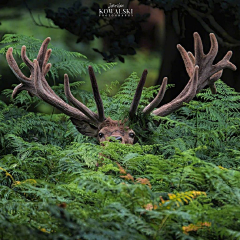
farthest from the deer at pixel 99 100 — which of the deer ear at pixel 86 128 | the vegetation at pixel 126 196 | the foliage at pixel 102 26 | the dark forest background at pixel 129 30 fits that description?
the foliage at pixel 102 26

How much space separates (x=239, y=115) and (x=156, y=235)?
3.16 m

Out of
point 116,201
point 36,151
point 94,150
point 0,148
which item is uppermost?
point 116,201

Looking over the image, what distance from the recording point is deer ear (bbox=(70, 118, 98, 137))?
210 inches

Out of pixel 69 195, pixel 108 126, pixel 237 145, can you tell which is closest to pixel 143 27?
pixel 108 126

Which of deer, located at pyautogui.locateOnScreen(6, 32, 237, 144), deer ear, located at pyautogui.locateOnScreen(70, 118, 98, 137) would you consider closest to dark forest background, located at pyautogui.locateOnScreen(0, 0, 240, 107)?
deer, located at pyautogui.locateOnScreen(6, 32, 237, 144)

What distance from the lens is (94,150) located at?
358 centimetres

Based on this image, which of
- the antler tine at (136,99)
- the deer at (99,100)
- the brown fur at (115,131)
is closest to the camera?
the antler tine at (136,99)

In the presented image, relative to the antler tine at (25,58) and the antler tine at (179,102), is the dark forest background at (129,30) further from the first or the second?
the antler tine at (179,102)

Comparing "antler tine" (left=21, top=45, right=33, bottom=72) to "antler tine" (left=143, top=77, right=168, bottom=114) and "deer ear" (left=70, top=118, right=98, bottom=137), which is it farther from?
"antler tine" (left=143, top=77, right=168, bottom=114)

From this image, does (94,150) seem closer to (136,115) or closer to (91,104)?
(136,115)

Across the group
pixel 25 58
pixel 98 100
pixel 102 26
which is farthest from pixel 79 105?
pixel 102 26

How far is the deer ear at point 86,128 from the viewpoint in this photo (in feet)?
17.5

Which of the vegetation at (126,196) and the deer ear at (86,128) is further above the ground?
the vegetation at (126,196)

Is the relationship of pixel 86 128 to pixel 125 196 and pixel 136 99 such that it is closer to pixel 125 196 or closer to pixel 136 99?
pixel 136 99
